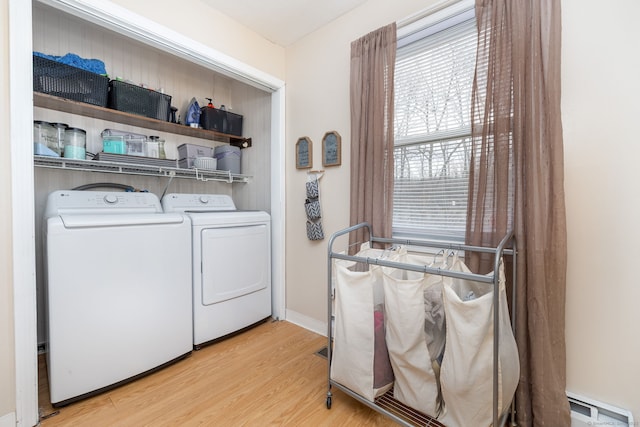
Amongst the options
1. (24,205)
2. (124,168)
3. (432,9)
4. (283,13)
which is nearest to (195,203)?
(124,168)

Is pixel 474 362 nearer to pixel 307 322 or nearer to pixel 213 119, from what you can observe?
pixel 307 322

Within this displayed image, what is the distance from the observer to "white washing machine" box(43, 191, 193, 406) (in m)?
1.41

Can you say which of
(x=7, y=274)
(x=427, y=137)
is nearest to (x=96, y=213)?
(x=7, y=274)

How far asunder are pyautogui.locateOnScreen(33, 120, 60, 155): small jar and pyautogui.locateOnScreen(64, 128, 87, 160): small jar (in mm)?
54

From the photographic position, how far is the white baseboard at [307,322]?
7.52 ft

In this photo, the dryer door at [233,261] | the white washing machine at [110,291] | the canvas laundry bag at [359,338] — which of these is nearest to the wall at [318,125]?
the dryer door at [233,261]

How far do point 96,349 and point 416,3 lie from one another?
8.83 ft

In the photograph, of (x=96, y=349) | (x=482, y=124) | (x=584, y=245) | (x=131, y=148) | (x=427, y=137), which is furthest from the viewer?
(x=131, y=148)

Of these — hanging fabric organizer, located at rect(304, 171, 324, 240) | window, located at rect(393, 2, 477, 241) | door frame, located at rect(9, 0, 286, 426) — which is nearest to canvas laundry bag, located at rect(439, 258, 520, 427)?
window, located at rect(393, 2, 477, 241)

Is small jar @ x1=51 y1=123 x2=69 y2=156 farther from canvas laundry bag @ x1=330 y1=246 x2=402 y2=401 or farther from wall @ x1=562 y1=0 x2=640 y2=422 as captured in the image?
wall @ x1=562 y1=0 x2=640 y2=422

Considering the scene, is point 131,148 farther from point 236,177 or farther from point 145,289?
point 145,289

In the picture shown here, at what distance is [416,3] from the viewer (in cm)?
169

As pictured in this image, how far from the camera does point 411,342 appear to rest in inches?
48.8

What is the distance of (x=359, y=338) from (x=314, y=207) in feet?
3.68
